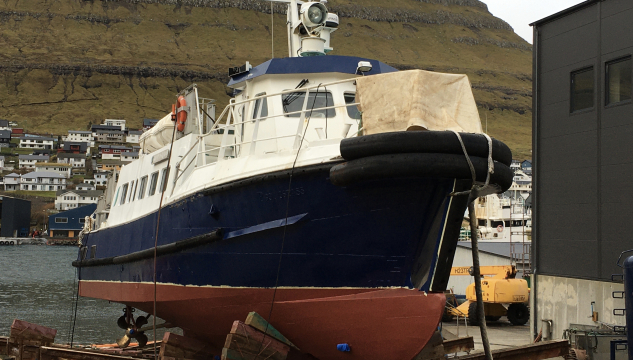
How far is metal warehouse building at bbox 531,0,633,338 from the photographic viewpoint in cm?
1177

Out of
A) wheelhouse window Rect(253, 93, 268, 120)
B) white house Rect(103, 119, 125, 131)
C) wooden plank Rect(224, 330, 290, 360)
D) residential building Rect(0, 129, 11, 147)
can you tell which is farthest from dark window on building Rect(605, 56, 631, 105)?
white house Rect(103, 119, 125, 131)

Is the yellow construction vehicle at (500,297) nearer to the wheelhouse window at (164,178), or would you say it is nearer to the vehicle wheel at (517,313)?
the vehicle wheel at (517,313)

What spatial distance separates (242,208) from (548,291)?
25.0 feet

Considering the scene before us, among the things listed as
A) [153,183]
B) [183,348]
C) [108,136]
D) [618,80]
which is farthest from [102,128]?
[183,348]

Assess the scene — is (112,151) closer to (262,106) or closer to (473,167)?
(262,106)

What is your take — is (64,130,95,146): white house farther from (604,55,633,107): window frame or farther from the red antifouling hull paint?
the red antifouling hull paint

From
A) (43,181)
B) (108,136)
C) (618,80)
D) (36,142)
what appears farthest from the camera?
(108,136)

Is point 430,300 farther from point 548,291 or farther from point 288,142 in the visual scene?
point 548,291

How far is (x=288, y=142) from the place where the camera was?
952cm

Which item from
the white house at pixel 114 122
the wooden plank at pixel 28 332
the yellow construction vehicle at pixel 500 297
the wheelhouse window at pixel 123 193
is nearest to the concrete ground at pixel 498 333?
the yellow construction vehicle at pixel 500 297

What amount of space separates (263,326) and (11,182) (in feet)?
383

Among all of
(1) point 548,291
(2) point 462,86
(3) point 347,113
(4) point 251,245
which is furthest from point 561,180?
(4) point 251,245

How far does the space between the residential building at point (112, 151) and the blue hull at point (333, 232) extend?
130 metres

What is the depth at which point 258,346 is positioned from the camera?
8.01 metres
